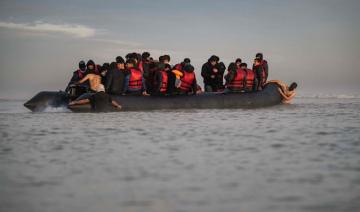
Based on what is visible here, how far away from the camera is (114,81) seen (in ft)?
48.9

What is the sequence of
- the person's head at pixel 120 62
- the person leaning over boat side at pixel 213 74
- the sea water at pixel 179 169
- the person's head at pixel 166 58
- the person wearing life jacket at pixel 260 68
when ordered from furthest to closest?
the person wearing life jacket at pixel 260 68 → the person leaning over boat side at pixel 213 74 → the person's head at pixel 166 58 → the person's head at pixel 120 62 → the sea water at pixel 179 169

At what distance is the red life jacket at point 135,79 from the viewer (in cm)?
1510

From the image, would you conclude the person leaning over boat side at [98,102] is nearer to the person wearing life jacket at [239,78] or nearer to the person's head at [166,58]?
the person's head at [166,58]

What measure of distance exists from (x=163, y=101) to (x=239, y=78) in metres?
3.53

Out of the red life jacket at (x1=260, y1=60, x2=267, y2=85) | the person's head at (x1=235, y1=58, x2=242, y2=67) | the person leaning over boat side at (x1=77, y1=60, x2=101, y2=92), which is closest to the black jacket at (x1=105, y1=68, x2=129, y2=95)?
the person leaning over boat side at (x1=77, y1=60, x2=101, y2=92)

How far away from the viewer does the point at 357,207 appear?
3.90 meters

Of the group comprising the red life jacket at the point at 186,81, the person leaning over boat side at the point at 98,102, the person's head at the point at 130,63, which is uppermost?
the person's head at the point at 130,63

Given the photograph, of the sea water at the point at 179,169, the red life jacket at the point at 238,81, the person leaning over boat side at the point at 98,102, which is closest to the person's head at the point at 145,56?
the red life jacket at the point at 238,81

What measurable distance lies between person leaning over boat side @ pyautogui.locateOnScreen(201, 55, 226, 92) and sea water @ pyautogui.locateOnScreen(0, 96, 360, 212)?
30.4ft

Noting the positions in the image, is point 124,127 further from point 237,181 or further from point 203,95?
point 203,95

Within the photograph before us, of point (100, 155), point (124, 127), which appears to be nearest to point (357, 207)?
point (100, 155)

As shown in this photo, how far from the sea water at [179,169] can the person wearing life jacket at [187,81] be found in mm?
6809

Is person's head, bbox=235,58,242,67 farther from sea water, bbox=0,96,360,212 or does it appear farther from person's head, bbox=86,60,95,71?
sea water, bbox=0,96,360,212

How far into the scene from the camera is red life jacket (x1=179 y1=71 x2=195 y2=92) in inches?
633
